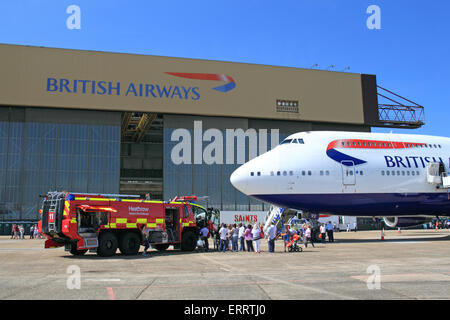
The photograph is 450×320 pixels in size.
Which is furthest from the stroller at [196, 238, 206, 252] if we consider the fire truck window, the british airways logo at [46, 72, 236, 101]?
the british airways logo at [46, 72, 236, 101]

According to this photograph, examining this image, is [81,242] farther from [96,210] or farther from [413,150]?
[413,150]

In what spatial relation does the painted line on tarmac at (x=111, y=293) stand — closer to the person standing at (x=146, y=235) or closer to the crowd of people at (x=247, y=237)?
the person standing at (x=146, y=235)

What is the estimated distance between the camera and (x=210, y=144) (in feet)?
183

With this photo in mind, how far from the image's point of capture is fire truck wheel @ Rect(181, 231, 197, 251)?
2166 cm

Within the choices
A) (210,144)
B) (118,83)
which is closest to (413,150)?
(210,144)

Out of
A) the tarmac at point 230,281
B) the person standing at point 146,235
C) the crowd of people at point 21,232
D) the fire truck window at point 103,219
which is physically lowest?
the crowd of people at point 21,232

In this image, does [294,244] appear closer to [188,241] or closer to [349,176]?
[188,241]

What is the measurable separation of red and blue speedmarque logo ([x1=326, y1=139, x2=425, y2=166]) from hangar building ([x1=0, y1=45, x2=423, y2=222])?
2948 centimetres

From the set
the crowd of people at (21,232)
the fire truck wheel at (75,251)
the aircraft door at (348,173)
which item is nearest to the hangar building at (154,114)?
the crowd of people at (21,232)

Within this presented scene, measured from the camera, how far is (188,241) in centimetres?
2173

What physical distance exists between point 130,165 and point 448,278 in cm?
5936

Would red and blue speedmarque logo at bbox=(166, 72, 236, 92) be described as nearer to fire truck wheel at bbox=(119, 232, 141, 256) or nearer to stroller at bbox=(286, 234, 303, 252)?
stroller at bbox=(286, 234, 303, 252)

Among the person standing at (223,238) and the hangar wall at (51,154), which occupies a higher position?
the hangar wall at (51,154)

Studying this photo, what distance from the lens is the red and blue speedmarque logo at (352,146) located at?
26984 millimetres
